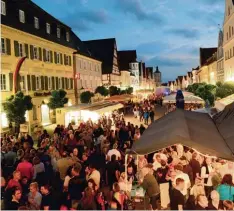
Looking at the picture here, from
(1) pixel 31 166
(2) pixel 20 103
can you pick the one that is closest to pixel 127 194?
(1) pixel 31 166

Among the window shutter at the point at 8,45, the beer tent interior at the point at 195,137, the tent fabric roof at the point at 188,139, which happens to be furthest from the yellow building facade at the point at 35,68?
the tent fabric roof at the point at 188,139

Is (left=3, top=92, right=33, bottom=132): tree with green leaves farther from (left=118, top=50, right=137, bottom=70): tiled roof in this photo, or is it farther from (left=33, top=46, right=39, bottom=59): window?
(left=118, top=50, right=137, bottom=70): tiled roof

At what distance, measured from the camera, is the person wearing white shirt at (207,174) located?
9.41 meters

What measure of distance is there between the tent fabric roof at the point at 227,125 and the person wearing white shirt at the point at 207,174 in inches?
33.8

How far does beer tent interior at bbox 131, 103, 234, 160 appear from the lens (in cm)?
856

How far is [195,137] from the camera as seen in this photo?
352 inches

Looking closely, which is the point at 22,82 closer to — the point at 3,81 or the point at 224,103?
the point at 3,81

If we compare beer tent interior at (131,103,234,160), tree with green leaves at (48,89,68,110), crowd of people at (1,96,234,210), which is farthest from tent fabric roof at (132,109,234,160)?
tree with green leaves at (48,89,68,110)

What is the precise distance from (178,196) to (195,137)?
168cm

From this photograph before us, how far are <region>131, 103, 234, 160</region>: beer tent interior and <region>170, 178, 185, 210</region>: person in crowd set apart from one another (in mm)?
950

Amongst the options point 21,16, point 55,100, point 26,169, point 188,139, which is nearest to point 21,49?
point 21,16

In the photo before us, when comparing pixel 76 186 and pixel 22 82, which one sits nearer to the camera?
pixel 76 186

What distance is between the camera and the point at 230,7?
44.3m

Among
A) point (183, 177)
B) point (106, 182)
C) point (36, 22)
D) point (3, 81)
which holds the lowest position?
point (106, 182)
